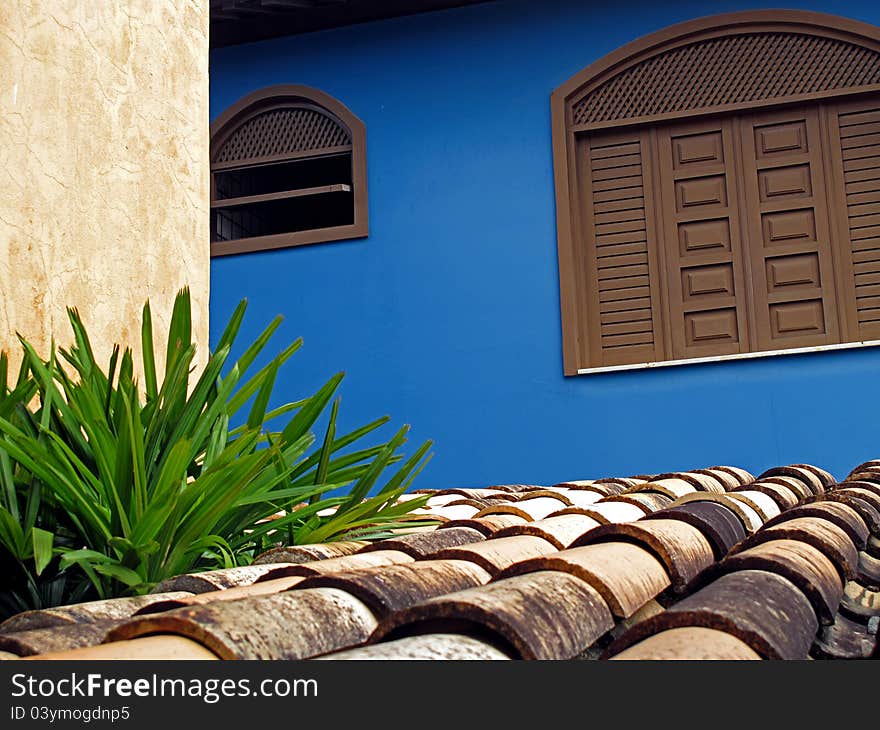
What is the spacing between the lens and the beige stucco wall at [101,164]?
3.13 metres

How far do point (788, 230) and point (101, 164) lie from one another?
4598mm

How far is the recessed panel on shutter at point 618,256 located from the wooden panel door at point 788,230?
24.3 inches

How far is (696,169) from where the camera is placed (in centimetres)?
697

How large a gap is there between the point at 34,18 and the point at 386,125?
4371mm

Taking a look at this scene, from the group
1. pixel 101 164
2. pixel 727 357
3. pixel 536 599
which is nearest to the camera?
pixel 536 599

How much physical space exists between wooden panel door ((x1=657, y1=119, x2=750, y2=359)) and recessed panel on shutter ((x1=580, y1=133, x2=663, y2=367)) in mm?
131

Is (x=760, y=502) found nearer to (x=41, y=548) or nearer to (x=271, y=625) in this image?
(x=41, y=548)

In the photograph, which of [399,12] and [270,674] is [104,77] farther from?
[399,12]

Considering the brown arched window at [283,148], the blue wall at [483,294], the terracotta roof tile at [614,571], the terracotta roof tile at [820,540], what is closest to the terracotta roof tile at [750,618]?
the terracotta roof tile at [614,571]

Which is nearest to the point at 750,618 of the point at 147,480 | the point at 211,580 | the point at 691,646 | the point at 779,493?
the point at 691,646

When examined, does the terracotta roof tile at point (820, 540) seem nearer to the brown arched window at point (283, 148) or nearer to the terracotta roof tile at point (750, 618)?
the terracotta roof tile at point (750, 618)

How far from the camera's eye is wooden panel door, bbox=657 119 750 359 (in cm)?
682

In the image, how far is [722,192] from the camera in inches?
273

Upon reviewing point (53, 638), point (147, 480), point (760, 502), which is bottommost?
point (53, 638)
